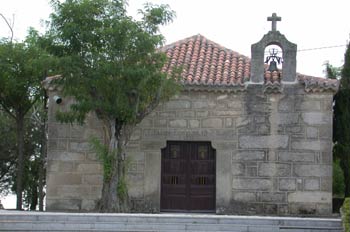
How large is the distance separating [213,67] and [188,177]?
9.92 feet

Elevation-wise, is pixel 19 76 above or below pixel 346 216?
above

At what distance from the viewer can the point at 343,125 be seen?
1680cm

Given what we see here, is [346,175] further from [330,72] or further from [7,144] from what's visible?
[7,144]

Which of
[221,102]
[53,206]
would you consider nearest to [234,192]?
[221,102]

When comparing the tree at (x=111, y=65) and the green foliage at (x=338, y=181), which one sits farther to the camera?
the green foliage at (x=338, y=181)

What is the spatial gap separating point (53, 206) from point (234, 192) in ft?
15.0

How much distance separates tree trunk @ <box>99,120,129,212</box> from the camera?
46.0 feet

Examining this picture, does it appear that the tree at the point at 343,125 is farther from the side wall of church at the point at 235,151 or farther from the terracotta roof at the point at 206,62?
the terracotta roof at the point at 206,62

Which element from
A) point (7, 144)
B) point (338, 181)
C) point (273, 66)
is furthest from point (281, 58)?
point (7, 144)

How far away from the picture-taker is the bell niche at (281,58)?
16.0 meters

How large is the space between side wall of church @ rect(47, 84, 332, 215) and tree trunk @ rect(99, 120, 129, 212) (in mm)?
1775

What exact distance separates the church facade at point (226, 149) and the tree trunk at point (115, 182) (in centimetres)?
175

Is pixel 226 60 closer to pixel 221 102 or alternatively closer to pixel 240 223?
pixel 221 102

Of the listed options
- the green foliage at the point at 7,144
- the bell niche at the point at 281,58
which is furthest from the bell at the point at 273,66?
the green foliage at the point at 7,144
